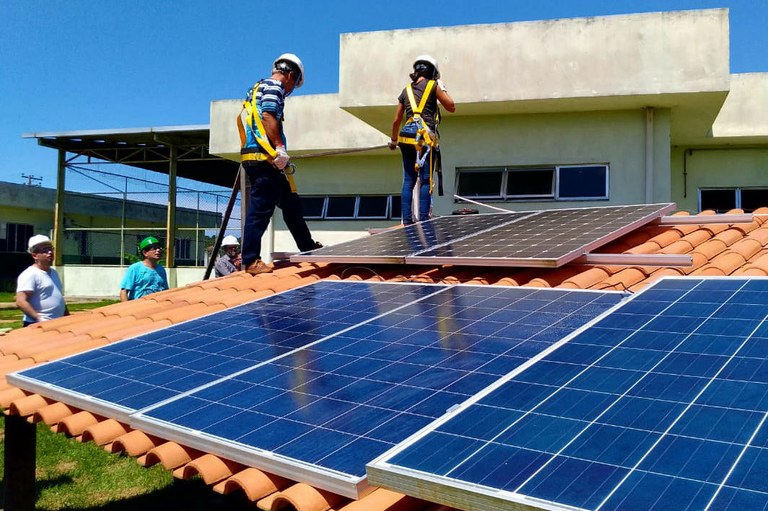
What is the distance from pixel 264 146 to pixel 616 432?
5655mm

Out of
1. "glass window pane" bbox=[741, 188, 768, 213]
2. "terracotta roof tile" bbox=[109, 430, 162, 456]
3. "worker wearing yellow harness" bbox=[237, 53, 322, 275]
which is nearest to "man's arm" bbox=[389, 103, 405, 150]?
"worker wearing yellow harness" bbox=[237, 53, 322, 275]

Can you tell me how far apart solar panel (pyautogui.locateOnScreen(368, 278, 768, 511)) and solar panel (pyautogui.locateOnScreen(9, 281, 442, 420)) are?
1.64 metres

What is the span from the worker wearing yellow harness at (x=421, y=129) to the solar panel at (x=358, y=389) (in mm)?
4923

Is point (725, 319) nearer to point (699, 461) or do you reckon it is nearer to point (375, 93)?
point (699, 461)

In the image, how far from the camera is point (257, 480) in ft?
9.64

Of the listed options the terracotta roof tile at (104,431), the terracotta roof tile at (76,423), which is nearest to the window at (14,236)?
the terracotta roof tile at (76,423)

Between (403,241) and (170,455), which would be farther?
(403,241)

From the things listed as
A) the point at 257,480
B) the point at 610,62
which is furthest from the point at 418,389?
the point at 610,62

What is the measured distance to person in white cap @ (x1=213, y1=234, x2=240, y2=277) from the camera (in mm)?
11047

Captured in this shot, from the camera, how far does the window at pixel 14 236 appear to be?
37281mm

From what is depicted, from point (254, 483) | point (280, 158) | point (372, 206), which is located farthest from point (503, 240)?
point (372, 206)

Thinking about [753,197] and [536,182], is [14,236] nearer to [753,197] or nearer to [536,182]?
[536,182]

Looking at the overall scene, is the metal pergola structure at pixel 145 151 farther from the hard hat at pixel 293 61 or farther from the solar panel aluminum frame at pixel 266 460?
the solar panel aluminum frame at pixel 266 460

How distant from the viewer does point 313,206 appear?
19.2 metres
